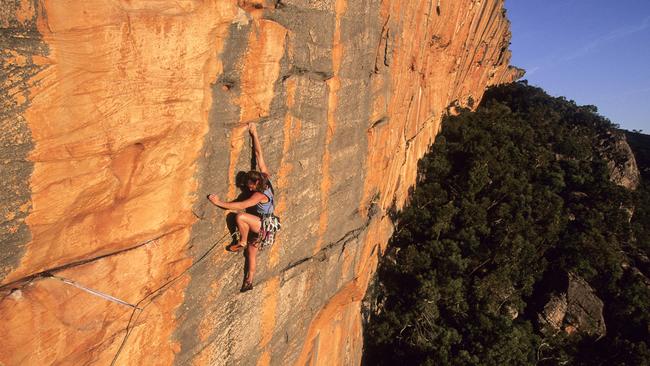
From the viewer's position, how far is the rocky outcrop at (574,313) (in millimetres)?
15789

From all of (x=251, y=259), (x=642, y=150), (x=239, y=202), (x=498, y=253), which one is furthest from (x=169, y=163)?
(x=642, y=150)

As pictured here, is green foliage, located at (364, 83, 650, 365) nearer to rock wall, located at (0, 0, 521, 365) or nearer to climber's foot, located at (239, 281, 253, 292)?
rock wall, located at (0, 0, 521, 365)

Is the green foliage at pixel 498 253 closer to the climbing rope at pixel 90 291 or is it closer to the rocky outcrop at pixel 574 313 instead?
the rocky outcrop at pixel 574 313

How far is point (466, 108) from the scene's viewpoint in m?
22.6

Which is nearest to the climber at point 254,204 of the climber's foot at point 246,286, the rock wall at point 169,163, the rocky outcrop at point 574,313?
the rock wall at point 169,163

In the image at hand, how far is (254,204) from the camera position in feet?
18.3

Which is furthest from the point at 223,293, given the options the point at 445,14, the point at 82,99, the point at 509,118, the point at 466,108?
the point at 509,118

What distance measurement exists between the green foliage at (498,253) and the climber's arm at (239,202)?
948 centimetres

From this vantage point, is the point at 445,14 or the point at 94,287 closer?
the point at 94,287

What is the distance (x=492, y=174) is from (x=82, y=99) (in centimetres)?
1841

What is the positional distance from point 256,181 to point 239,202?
→ 36 cm

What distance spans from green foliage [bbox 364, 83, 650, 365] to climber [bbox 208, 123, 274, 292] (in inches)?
352

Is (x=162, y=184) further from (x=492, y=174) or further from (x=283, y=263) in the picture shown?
(x=492, y=174)

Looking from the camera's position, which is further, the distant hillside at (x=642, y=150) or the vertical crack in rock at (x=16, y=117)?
the distant hillside at (x=642, y=150)
